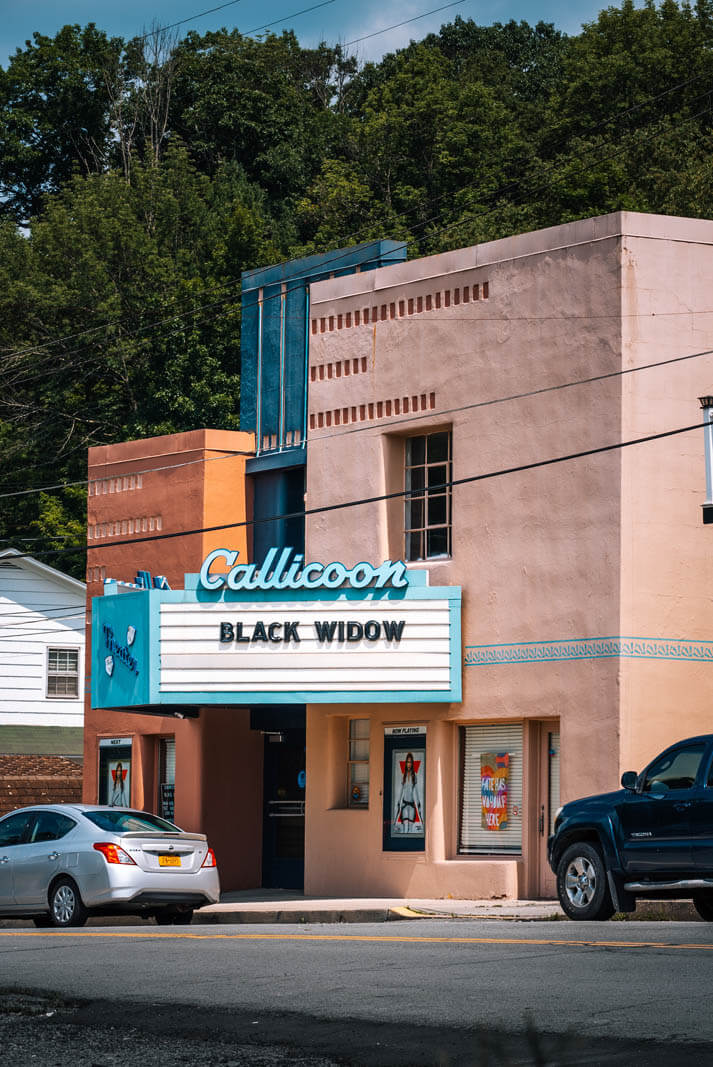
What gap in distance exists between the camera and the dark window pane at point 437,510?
2483 centimetres

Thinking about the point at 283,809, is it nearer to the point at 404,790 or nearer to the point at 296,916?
the point at 404,790

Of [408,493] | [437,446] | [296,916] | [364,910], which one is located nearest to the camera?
[364,910]

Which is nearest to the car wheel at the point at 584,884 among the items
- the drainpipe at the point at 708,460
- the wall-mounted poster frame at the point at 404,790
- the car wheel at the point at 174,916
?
the car wheel at the point at 174,916

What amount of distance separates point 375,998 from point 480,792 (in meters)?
13.4

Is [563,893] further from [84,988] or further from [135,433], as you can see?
[135,433]

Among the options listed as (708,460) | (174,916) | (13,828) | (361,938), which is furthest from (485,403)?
(361,938)

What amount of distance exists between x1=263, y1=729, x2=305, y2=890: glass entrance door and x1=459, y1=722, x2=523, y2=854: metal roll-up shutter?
419 cm

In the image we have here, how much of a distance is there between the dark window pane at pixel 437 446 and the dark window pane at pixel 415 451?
0.46ft

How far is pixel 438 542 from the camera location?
2486 centimetres

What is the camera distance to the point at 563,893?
17.1 meters

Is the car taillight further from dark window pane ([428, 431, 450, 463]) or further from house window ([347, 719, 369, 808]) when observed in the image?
dark window pane ([428, 431, 450, 463])

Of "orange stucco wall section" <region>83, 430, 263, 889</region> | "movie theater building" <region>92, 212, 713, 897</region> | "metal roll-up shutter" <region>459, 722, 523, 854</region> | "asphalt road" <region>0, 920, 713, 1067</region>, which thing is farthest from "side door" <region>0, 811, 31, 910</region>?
"orange stucco wall section" <region>83, 430, 263, 889</region>

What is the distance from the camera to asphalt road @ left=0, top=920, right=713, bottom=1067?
28.7ft

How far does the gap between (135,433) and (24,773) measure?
13.7m
